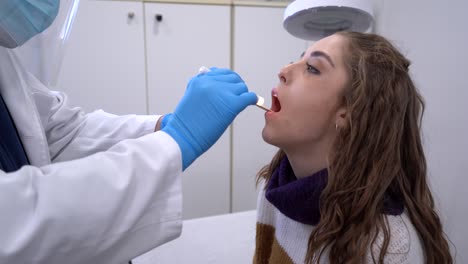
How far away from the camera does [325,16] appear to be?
1.20m

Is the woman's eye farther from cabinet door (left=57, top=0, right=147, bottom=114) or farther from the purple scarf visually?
cabinet door (left=57, top=0, right=147, bottom=114)

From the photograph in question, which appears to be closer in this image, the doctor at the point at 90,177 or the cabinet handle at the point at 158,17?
the doctor at the point at 90,177

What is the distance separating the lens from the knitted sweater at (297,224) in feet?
2.25

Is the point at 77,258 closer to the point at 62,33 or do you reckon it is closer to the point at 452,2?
the point at 62,33

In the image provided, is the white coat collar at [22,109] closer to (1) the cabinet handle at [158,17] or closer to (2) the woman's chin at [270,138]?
(2) the woman's chin at [270,138]

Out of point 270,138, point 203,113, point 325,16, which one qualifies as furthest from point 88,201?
point 325,16

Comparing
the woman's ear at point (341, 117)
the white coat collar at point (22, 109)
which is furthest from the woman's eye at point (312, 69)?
the white coat collar at point (22, 109)

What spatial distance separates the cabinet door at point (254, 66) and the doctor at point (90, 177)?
125 centimetres

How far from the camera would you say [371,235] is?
687 millimetres

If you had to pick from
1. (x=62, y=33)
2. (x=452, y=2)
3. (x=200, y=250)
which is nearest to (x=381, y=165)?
(x=200, y=250)

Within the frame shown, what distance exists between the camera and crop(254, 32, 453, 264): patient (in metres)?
0.72

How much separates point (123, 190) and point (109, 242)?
0.09m

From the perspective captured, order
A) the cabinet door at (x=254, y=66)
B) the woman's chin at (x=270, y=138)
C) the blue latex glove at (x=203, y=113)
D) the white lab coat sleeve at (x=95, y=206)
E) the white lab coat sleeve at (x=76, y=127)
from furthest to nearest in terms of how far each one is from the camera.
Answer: the cabinet door at (x=254, y=66), the white lab coat sleeve at (x=76, y=127), the woman's chin at (x=270, y=138), the blue latex glove at (x=203, y=113), the white lab coat sleeve at (x=95, y=206)

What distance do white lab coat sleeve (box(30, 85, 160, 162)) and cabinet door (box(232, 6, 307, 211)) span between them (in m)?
1.05
